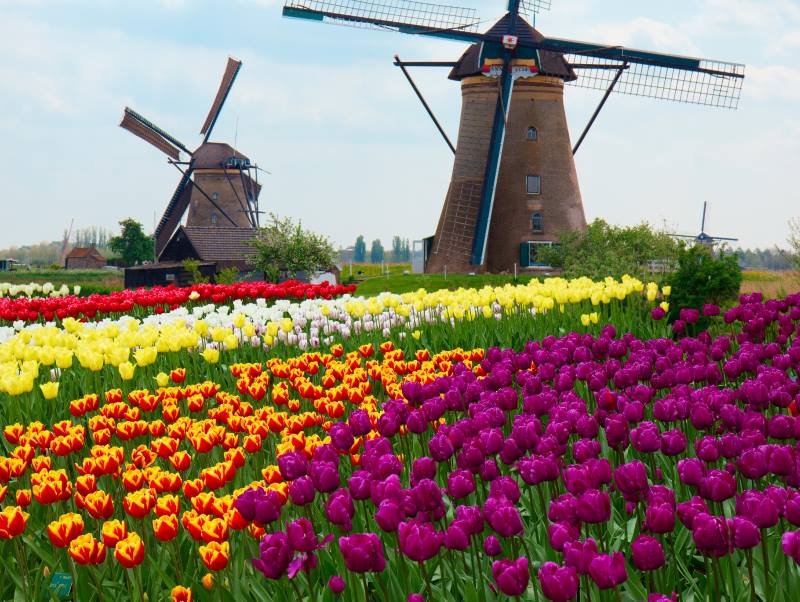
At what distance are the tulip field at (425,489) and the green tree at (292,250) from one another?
34.4 m

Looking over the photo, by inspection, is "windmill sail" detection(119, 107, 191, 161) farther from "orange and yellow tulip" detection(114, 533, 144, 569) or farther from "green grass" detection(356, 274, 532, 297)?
"orange and yellow tulip" detection(114, 533, 144, 569)

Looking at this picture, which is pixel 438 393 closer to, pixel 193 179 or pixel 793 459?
pixel 793 459

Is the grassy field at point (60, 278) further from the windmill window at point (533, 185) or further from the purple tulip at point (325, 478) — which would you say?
the purple tulip at point (325, 478)

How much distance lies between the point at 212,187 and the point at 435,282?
25.7 meters

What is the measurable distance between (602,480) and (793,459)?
3.10ft

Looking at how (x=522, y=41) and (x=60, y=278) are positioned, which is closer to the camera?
(x=522, y=41)

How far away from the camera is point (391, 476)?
145 inches

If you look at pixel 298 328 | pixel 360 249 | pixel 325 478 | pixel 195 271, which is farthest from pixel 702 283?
pixel 360 249

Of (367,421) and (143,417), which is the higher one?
(367,421)

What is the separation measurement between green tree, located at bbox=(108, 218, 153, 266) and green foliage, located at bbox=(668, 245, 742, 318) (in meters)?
78.5

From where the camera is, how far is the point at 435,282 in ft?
112

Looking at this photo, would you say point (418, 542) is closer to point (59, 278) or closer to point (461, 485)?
point (461, 485)

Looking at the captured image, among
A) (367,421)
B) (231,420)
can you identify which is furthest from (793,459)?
(231,420)

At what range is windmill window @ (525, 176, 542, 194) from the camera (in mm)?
37188
